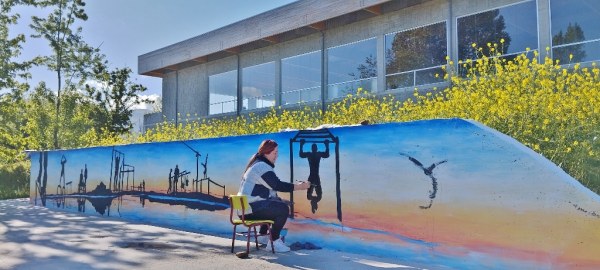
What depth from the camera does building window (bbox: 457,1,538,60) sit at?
15.0 metres

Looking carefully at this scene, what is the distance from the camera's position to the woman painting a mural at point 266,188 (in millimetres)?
7000

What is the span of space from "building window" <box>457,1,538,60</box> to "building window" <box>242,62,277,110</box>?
8.61 m

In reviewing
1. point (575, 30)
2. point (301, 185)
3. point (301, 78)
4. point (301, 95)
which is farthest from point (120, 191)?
point (575, 30)

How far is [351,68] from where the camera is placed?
19.5 metres

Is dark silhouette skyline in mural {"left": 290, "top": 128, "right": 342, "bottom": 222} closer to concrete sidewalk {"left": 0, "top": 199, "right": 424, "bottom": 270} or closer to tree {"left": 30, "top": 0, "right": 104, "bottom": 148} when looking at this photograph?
concrete sidewalk {"left": 0, "top": 199, "right": 424, "bottom": 270}

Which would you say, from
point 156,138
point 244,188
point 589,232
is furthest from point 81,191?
point 589,232

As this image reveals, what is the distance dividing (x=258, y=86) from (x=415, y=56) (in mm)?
8107

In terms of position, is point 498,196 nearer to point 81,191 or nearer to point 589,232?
point 589,232

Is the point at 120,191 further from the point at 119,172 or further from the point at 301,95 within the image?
the point at 301,95

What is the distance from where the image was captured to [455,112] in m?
7.55

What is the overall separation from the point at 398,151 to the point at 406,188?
48cm

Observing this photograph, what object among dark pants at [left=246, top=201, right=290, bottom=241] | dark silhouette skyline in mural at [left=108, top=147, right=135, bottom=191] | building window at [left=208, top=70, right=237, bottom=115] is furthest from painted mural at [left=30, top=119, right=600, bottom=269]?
building window at [left=208, top=70, right=237, bottom=115]

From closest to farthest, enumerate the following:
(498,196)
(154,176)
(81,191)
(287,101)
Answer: (498,196), (154,176), (81,191), (287,101)

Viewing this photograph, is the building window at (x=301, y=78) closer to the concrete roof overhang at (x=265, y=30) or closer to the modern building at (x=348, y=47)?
the modern building at (x=348, y=47)
